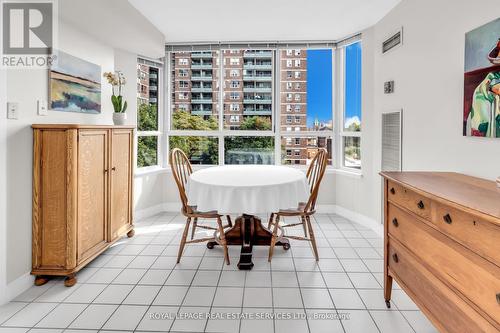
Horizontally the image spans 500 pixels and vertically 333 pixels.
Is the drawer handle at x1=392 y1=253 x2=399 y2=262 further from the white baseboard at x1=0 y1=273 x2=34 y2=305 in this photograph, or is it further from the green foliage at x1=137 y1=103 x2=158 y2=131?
the green foliage at x1=137 y1=103 x2=158 y2=131

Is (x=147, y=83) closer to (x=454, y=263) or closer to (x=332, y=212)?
(x=332, y=212)

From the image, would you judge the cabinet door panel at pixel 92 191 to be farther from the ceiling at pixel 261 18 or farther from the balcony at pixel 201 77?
the balcony at pixel 201 77

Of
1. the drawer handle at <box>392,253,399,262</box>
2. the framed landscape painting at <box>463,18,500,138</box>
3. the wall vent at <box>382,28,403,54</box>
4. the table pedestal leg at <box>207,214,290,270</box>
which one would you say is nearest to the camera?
the framed landscape painting at <box>463,18,500,138</box>

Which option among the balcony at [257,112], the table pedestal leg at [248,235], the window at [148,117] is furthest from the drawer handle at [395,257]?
the window at [148,117]

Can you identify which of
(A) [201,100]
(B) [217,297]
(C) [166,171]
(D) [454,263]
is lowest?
(B) [217,297]

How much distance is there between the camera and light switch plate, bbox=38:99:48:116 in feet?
8.03

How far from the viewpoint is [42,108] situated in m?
2.48

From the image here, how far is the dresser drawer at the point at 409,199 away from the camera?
5.45 feet

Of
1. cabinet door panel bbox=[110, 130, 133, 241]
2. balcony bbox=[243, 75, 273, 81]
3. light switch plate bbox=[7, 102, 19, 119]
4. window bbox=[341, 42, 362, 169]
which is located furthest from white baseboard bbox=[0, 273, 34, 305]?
window bbox=[341, 42, 362, 169]

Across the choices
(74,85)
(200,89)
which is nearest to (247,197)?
(74,85)

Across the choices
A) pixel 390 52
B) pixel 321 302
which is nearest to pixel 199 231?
pixel 321 302

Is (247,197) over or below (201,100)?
below

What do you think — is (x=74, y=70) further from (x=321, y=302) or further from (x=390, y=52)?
(x=390, y=52)

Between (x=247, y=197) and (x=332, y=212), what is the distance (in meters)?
2.50
